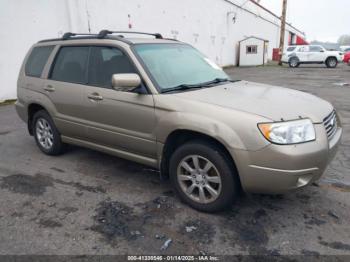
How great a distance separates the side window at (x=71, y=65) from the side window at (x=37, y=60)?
307 millimetres

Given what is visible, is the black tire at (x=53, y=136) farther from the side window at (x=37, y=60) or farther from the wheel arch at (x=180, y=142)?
the wheel arch at (x=180, y=142)

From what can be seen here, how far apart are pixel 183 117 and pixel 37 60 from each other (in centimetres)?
300

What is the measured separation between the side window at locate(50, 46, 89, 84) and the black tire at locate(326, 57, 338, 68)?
23.2 m

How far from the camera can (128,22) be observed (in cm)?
1411

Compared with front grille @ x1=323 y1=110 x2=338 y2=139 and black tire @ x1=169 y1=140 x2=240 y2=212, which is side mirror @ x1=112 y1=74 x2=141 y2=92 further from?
front grille @ x1=323 y1=110 x2=338 y2=139

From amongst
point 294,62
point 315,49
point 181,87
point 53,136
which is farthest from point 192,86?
point 294,62

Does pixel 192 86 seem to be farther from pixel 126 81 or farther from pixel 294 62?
pixel 294 62

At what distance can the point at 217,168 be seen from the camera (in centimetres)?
291

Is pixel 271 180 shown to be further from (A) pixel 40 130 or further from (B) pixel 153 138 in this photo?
(A) pixel 40 130

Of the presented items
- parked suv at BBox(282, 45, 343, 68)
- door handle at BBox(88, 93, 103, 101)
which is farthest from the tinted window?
door handle at BBox(88, 93, 103, 101)

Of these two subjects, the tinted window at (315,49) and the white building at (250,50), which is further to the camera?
the white building at (250,50)

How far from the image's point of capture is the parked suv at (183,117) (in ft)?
8.84

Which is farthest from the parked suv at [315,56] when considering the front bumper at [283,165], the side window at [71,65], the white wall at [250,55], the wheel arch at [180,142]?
the wheel arch at [180,142]

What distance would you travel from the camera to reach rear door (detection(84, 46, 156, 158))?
11.0ft
